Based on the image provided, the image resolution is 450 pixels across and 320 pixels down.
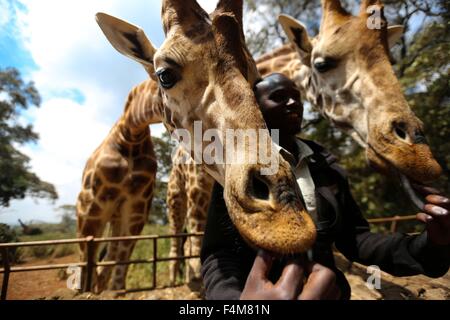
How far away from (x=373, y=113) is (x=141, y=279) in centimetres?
732

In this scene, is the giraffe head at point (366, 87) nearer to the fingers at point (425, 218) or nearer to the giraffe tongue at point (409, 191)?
the giraffe tongue at point (409, 191)

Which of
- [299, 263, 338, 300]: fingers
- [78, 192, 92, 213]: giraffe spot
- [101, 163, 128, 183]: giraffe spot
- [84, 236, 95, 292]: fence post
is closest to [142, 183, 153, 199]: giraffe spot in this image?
[101, 163, 128, 183]: giraffe spot

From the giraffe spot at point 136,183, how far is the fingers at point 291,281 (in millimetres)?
3335

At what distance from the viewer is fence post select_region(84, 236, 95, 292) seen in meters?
3.42

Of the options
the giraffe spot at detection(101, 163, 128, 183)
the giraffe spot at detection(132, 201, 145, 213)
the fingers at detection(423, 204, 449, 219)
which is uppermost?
the giraffe spot at detection(101, 163, 128, 183)

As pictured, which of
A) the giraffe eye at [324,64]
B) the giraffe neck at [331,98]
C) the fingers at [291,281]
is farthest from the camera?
the giraffe eye at [324,64]

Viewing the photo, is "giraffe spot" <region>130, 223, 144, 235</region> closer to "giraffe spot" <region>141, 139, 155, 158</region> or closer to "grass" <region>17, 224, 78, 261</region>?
"giraffe spot" <region>141, 139, 155, 158</region>

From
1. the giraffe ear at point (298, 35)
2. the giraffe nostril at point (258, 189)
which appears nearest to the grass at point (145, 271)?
the giraffe ear at point (298, 35)

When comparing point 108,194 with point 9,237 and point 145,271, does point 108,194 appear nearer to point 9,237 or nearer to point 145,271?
point 9,237

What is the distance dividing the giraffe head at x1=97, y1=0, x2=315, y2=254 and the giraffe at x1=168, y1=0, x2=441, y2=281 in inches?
38.3

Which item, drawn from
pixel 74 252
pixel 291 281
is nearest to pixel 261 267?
pixel 291 281

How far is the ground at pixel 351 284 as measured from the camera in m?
1.73
